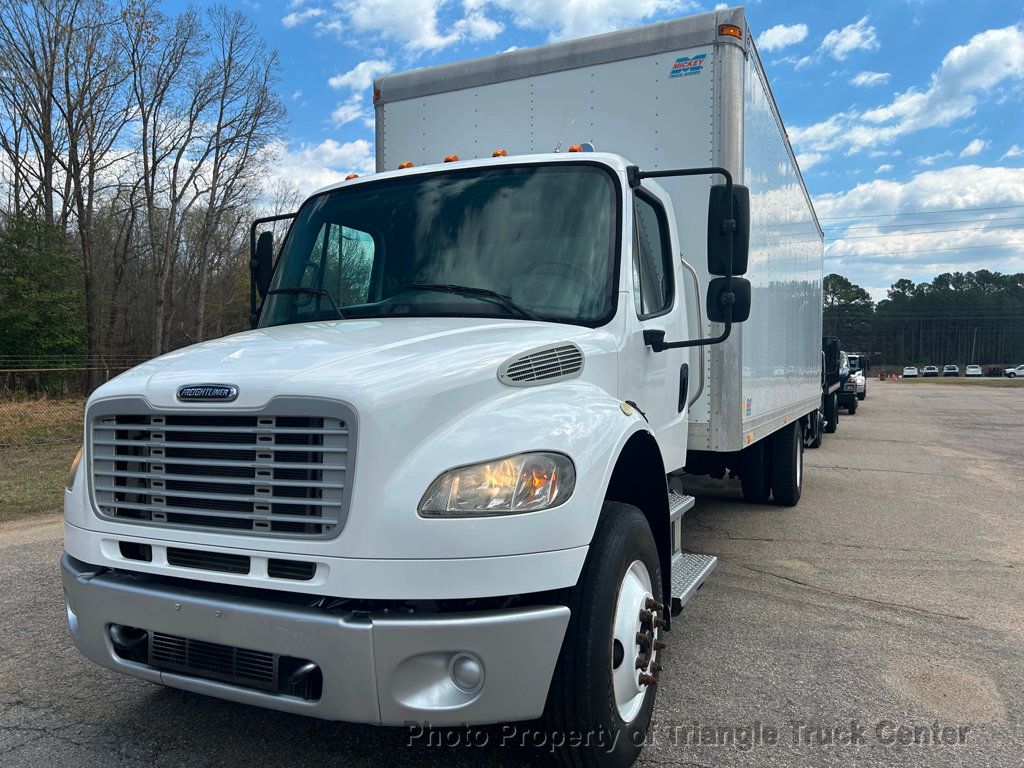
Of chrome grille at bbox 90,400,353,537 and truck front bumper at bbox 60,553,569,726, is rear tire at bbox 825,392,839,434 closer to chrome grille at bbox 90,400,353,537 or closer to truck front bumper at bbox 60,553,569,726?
truck front bumper at bbox 60,553,569,726

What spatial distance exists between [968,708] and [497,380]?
2.80 meters

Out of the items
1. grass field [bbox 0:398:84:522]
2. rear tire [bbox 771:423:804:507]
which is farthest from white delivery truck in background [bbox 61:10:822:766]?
grass field [bbox 0:398:84:522]

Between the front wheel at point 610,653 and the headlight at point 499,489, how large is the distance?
1.21 feet

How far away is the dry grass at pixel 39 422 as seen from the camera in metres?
12.5

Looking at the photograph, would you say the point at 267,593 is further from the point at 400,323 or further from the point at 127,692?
the point at 127,692

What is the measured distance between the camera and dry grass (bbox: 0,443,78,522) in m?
8.16

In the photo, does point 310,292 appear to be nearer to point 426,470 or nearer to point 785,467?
point 426,470

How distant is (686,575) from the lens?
4090 mm

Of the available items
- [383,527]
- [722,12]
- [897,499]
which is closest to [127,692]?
[383,527]

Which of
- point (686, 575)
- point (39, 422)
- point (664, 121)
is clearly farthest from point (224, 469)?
point (39, 422)

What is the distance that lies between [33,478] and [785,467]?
9.30 m

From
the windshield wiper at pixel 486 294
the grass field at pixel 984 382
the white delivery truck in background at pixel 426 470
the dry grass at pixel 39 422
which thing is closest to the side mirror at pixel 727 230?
the white delivery truck in background at pixel 426 470

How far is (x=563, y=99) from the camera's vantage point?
16.9ft

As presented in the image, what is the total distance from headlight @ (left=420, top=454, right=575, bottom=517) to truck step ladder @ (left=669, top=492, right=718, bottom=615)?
1.39m
